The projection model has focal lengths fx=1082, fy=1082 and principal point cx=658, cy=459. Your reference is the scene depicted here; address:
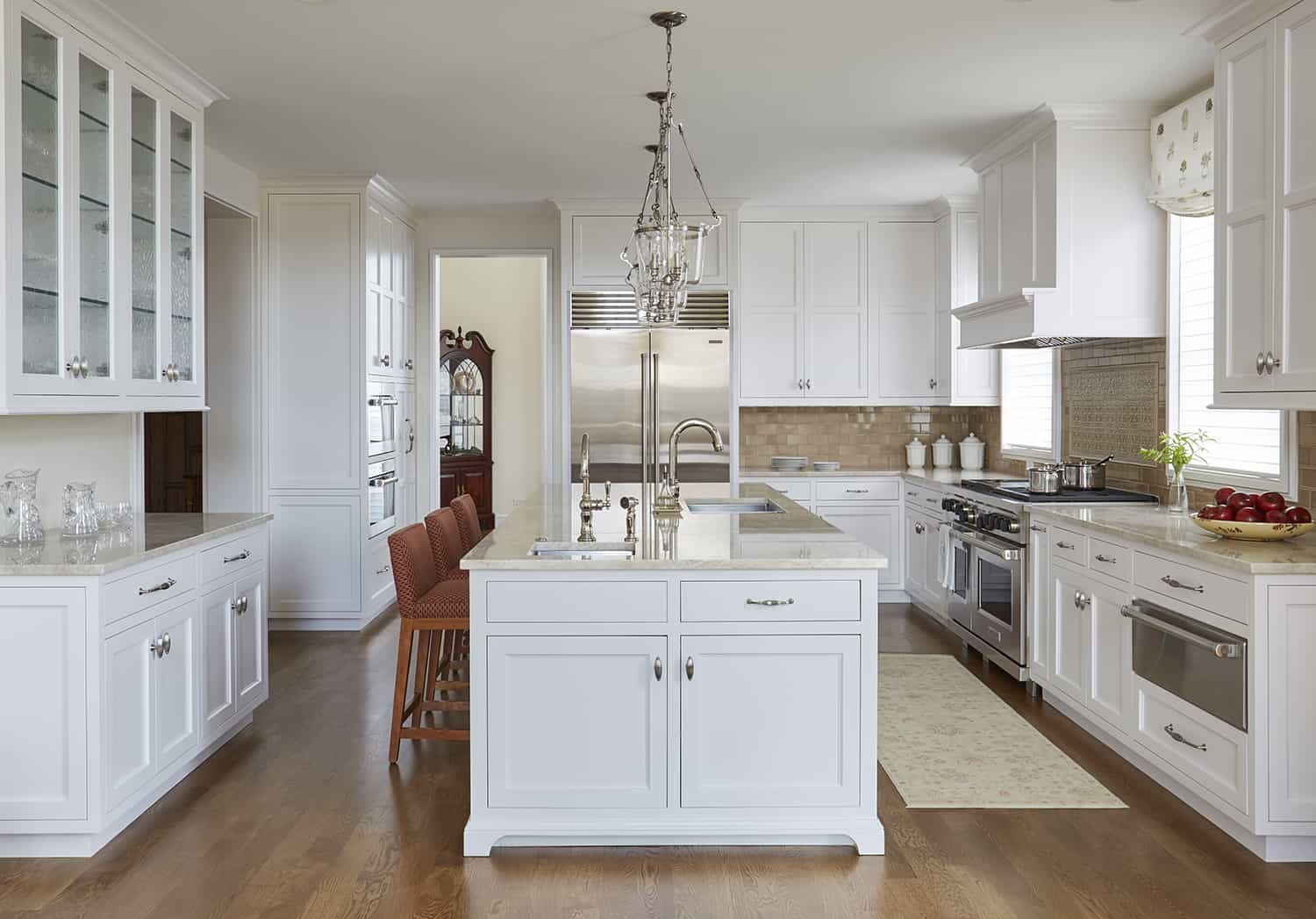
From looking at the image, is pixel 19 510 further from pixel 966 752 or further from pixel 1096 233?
pixel 1096 233

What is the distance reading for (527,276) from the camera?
36.2 ft

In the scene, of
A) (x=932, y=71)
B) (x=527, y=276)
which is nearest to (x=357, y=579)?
(x=932, y=71)

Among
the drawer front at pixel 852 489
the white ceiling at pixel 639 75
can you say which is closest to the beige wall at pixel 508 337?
the drawer front at pixel 852 489

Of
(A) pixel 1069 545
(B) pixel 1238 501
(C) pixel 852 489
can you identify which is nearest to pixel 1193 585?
(B) pixel 1238 501

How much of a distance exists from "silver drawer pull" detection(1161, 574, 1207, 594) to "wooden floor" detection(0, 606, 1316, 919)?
72 centimetres

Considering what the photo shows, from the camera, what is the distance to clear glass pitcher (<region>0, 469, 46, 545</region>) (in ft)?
11.2

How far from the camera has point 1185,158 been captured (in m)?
4.41

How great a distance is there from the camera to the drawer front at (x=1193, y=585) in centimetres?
310

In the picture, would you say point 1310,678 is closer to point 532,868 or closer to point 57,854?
point 532,868

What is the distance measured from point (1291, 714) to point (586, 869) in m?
2.01

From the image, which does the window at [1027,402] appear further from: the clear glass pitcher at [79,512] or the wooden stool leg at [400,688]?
the clear glass pitcher at [79,512]

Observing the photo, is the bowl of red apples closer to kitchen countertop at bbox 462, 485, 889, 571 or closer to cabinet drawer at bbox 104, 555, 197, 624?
kitchen countertop at bbox 462, 485, 889, 571

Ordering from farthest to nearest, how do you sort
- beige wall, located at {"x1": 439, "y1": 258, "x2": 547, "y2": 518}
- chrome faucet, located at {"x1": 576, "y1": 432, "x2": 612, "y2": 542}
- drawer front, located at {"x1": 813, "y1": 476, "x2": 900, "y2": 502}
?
1. beige wall, located at {"x1": 439, "y1": 258, "x2": 547, "y2": 518}
2. drawer front, located at {"x1": 813, "y1": 476, "x2": 900, "y2": 502}
3. chrome faucet, located at {"x1": 576, "y1": 432, "x2": 612, "y2": 542}

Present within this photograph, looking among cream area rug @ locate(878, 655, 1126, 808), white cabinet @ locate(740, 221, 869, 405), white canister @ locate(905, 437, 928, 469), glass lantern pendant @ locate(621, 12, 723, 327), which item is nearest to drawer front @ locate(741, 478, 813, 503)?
white cabinet @ locate(740, 221, 869, 405)
